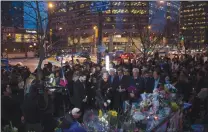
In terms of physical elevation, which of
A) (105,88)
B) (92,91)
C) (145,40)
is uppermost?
(145,40)

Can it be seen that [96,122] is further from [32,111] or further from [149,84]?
[149,84]

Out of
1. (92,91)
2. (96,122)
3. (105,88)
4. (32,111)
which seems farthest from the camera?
(92,91)

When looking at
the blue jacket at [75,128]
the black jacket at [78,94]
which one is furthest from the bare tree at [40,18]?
the blue jacket at [75,128]

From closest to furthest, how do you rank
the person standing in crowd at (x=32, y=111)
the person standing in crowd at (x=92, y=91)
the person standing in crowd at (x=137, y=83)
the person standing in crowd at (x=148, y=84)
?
1. the person standing in crowd at (x=32, y=111)
2. the person standing in crowd at (x=137, y=83)
3. the person standing in crowd at (x=148, y=84)
4. the person standing in crowd at (x=92, y=91)

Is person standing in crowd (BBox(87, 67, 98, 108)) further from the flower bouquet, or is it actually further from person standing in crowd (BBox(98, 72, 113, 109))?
the flower bouquet

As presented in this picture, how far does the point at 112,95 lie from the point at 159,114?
3.84 meters

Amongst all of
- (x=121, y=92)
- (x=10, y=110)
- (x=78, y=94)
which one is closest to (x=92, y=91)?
(x=78, y=94)

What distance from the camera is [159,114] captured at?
642 centimetres

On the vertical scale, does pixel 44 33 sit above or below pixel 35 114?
above

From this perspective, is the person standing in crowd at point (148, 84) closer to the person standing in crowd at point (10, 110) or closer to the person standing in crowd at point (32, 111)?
the person standing in crowd at point (32, 111)

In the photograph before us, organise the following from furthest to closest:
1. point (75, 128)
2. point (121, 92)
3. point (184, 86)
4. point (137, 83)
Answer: point (184, 86) < point (121, 92) < point (137, 83) < point (75, 128)

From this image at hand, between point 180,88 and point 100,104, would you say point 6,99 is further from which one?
point 180,88

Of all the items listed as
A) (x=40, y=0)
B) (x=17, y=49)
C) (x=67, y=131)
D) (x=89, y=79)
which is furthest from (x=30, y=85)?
(x=17, y=49)

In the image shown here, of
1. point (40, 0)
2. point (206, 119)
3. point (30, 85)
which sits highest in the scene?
point (40, 0)
